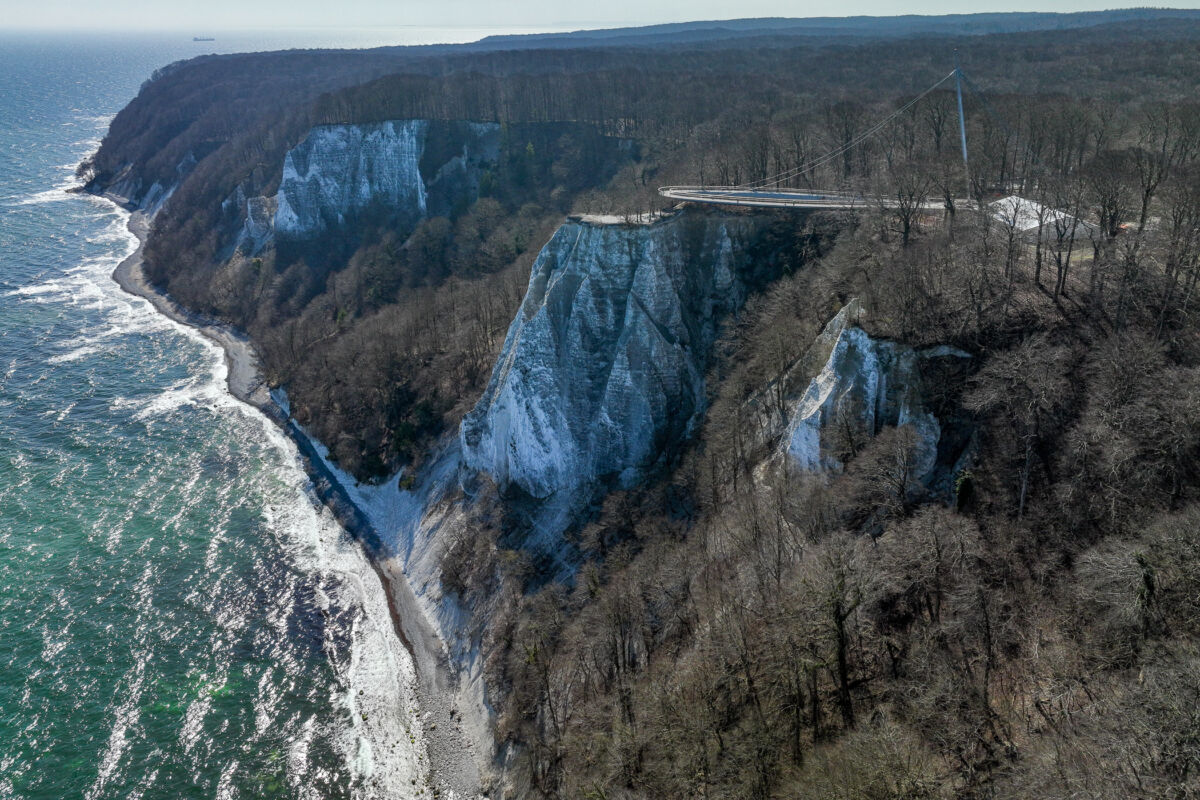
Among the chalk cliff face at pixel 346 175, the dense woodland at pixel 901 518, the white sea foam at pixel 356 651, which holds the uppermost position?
the chalk cliff face at pixel 346 175

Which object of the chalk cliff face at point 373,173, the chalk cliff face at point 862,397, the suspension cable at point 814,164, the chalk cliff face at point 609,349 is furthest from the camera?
the chalk cliff face at point 373,173

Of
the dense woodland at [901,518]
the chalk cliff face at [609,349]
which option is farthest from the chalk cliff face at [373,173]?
the chalk cliff face at [609,349]

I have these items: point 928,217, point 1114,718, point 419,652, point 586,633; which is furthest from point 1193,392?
point 419,652

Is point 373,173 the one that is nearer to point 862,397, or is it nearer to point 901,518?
point 862,397

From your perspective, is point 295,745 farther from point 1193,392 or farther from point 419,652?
point 1193,392

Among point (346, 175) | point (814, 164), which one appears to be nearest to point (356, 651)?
point (814, 164)

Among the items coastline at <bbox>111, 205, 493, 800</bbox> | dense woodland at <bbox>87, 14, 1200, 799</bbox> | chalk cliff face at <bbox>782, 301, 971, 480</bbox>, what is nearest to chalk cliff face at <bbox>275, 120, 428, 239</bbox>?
coastline at <bbox>111, 205, 493, 800</bbox>

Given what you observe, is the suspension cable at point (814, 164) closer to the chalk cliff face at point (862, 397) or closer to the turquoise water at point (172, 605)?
the chalk cliff face at point (862, 397)
